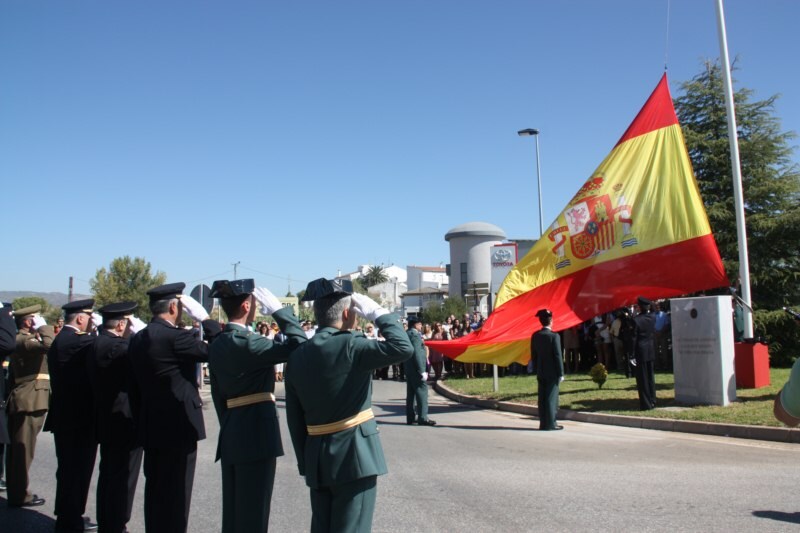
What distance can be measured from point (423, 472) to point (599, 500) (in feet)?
7.15

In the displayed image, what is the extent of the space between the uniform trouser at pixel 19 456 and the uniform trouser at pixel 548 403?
744 cm

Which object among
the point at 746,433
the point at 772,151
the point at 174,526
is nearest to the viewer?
the point at 174,526

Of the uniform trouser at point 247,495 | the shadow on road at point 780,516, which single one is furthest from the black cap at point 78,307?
the shadow on road at point 780,516

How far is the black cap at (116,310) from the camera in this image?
5656mm

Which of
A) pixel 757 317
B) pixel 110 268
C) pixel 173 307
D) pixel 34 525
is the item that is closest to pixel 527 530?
pixel 173 307

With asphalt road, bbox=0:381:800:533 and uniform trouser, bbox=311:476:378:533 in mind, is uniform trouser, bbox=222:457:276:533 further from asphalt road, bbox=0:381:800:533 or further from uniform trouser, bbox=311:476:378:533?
asphalt road, bbox=0:381:800:533

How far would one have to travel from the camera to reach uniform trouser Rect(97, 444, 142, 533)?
530 centimetres

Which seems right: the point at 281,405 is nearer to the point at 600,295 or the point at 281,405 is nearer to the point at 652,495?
the point at 600,295

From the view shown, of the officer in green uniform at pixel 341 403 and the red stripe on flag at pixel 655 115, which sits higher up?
the red stripe on flag at pixel 655 115

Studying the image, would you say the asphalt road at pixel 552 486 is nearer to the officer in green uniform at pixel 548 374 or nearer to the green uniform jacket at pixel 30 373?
the officer in green uniform at pixel 548 374

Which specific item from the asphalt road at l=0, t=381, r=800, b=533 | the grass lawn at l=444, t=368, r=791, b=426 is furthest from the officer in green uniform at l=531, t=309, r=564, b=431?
the grass lawn at l=444, t=368, r=791, b=426

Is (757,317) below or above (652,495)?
above

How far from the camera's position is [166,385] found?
486 centimetres

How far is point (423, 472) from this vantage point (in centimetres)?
774
